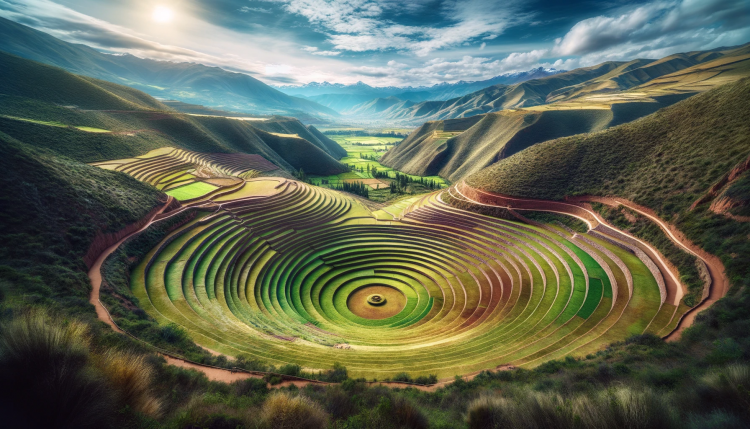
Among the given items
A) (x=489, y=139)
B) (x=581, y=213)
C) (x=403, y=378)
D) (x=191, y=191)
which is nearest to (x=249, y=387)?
(x=403, y=378)

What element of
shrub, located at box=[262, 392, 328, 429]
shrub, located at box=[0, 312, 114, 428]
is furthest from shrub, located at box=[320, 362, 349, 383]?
shrub, located at box=[0, 312, 114, 428]

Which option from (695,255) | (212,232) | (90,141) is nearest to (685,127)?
(695,255)

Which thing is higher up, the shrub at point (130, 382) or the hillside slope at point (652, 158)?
the hillside slope at point (652, 158)

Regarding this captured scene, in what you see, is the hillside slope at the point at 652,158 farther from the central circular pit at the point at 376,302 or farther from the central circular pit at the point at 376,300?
the central circular pit at the point at 376,300

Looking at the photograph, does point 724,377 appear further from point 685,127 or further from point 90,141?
point 90,141

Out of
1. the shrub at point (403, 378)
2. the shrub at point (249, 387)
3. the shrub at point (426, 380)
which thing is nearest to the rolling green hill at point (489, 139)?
the shrub at point (426, 380)
